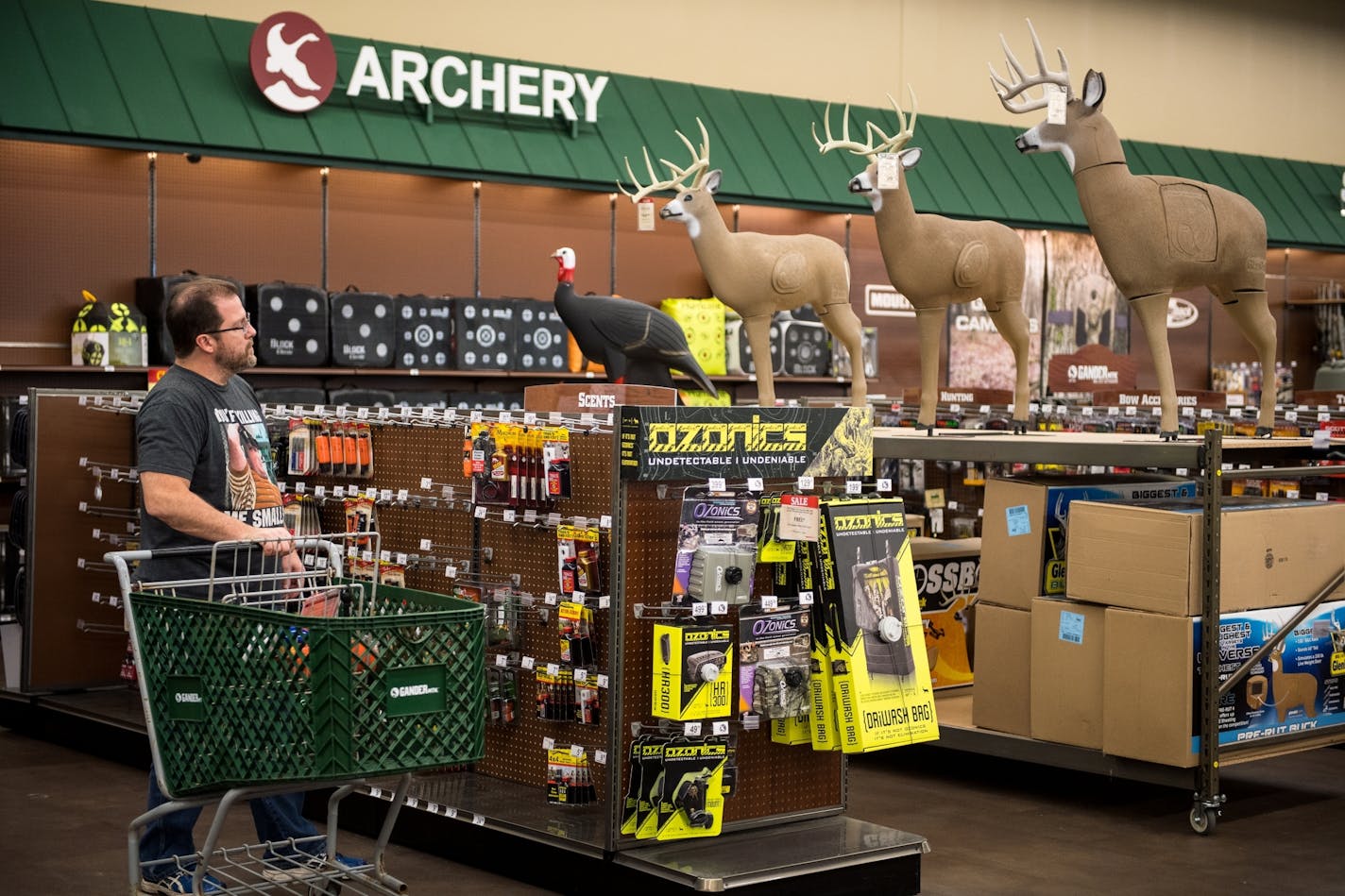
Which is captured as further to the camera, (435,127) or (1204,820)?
(435,127)

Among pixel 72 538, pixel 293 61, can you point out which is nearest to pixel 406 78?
pixel 293 61

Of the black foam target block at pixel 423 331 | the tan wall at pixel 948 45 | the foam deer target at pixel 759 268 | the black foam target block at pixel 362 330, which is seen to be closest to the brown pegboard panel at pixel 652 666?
the foam deer target at pixel 759 268

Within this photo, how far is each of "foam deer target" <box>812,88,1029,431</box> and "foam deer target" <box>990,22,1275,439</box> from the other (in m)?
0.46

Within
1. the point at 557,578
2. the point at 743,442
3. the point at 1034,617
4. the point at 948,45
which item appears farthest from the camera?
the point at 948,45

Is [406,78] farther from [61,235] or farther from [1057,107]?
[1057,107]

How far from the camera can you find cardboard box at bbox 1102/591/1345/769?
17.5 feet

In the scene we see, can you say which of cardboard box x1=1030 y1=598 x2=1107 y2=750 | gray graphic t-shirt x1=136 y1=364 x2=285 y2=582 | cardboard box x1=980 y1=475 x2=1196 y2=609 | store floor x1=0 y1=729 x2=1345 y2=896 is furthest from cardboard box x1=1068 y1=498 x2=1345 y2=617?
gray graphic t-shirt x1=136 y1=364 x2=285 y2=582

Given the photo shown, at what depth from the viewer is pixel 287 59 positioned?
980 cm

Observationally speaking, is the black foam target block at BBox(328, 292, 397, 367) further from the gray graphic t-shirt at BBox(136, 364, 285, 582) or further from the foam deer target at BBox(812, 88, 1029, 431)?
the gray graphic t-shirt at BBox(136, 364, 285, 582)

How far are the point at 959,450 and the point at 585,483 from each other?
189 cm

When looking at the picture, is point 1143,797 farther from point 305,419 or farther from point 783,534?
point 305,419

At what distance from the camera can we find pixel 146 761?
6.15 m

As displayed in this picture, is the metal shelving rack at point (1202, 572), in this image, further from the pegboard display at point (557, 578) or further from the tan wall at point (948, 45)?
the tan wall at point (948, 45)

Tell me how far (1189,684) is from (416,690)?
325 cm
